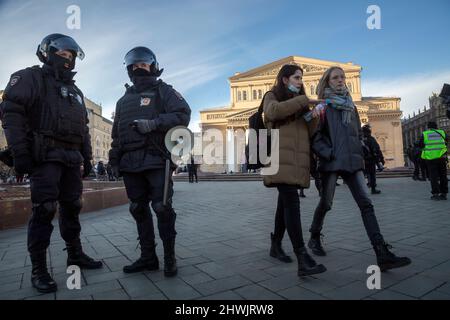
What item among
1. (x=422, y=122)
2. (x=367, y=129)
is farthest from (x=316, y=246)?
(x=422, y=122)

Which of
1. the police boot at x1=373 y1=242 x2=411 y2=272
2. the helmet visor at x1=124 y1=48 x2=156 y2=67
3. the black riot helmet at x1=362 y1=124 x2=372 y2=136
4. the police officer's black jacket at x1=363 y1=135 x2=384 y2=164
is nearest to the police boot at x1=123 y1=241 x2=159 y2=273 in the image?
the helmet visor at x1=124 y1=48 x2=156 y2=67

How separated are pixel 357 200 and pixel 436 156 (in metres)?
5.88

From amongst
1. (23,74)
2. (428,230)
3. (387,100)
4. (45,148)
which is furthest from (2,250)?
(387,100)

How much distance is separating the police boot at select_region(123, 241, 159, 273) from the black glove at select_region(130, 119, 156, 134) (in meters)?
1.07

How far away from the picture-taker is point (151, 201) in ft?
8.84

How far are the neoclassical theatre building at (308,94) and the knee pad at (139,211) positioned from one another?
1658 inches

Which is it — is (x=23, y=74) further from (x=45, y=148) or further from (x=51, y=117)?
(x=45, y=148)

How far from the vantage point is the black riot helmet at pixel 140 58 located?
9.04 feet

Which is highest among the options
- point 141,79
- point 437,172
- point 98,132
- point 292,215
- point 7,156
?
point 98,132

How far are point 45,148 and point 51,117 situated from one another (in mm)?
301

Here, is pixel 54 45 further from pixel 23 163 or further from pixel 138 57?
pixel 23 163

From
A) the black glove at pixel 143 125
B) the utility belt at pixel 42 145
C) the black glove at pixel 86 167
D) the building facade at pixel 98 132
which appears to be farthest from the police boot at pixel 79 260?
the building facade at pixel 98 132

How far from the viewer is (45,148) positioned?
7.93 feet
